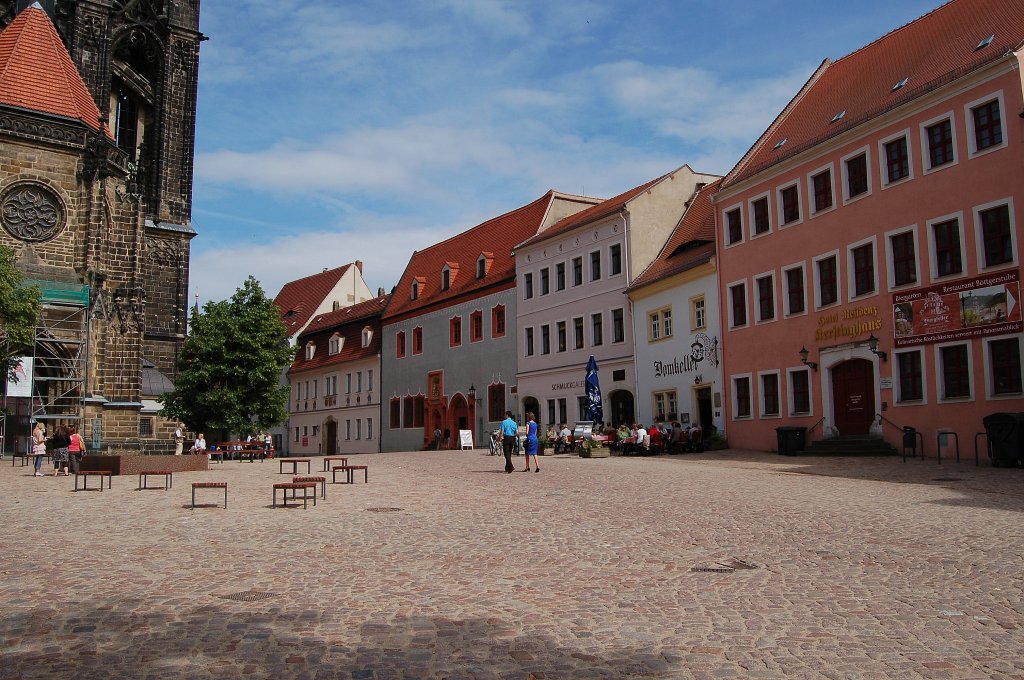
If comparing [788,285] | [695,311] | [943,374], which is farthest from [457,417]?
[943,374]

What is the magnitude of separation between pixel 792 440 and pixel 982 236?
8.23m

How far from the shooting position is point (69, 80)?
4091 cm

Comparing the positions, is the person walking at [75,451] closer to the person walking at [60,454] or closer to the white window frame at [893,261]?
the person walking at [60,454]

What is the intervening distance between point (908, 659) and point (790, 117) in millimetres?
30818

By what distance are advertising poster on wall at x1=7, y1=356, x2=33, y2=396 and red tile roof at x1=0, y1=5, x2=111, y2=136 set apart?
9.55m

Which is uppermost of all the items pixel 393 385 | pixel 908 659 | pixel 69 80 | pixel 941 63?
pixel 69 80

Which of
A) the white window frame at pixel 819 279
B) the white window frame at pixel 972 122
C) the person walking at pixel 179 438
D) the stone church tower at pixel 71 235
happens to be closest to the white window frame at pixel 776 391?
the white window frame at pixel 819 279

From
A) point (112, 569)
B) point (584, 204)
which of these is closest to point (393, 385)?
point (584, 204)

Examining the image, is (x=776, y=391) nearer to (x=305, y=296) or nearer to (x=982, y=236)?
(x=982, y=236)

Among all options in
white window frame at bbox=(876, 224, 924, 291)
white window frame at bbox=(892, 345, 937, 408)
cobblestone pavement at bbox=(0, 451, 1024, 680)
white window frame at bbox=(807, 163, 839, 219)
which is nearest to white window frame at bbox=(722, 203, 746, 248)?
white window frame at bbox=(807, 163, 839, 219)

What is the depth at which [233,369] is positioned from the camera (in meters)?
44.1

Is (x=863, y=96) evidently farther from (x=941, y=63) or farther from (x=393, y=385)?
(x=393, y=385)

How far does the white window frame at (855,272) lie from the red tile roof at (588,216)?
1288cm

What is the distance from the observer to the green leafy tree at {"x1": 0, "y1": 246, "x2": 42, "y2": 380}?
2738 centimetres
